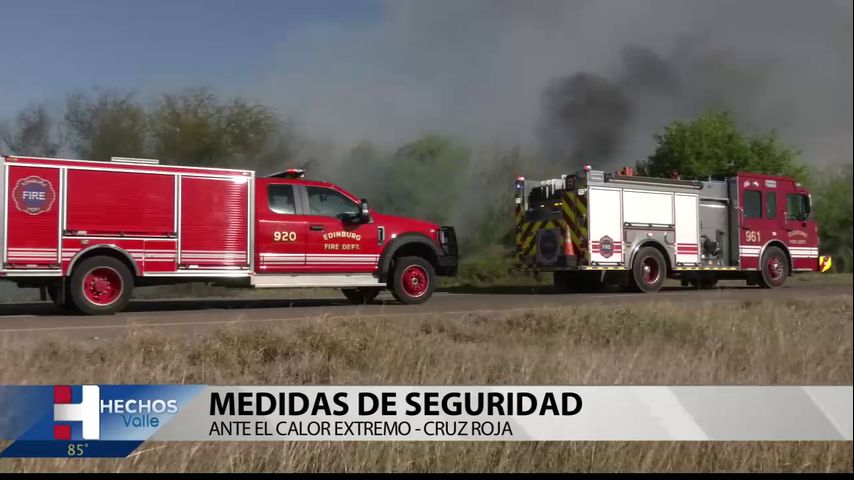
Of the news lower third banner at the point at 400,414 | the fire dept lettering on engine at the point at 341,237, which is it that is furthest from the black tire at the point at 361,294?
the news lower third banner at the point at 400,414

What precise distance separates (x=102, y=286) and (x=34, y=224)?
1.05 m

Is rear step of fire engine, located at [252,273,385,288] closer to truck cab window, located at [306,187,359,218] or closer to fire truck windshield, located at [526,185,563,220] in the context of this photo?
truck cab window, located at [306,187,359,218]

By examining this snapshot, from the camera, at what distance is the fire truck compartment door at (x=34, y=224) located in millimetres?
8109

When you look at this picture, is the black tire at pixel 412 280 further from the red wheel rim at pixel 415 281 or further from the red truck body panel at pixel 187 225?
the red truck body panel at pixel 187 225

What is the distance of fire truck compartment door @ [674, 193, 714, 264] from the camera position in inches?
525

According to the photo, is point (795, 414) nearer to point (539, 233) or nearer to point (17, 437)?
point (17, 437)

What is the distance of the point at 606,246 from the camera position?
12.9 meters

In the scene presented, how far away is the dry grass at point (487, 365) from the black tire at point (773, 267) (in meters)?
10.0

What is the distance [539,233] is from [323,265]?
466cm

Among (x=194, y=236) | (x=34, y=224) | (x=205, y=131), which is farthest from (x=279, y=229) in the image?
(x=205, y=131)

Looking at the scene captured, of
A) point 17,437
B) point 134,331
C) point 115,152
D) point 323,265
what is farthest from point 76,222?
point 17,437

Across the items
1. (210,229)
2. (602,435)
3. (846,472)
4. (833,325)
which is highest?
(210,229)

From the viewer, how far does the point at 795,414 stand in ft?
8.27

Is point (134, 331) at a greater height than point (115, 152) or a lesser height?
lesser
